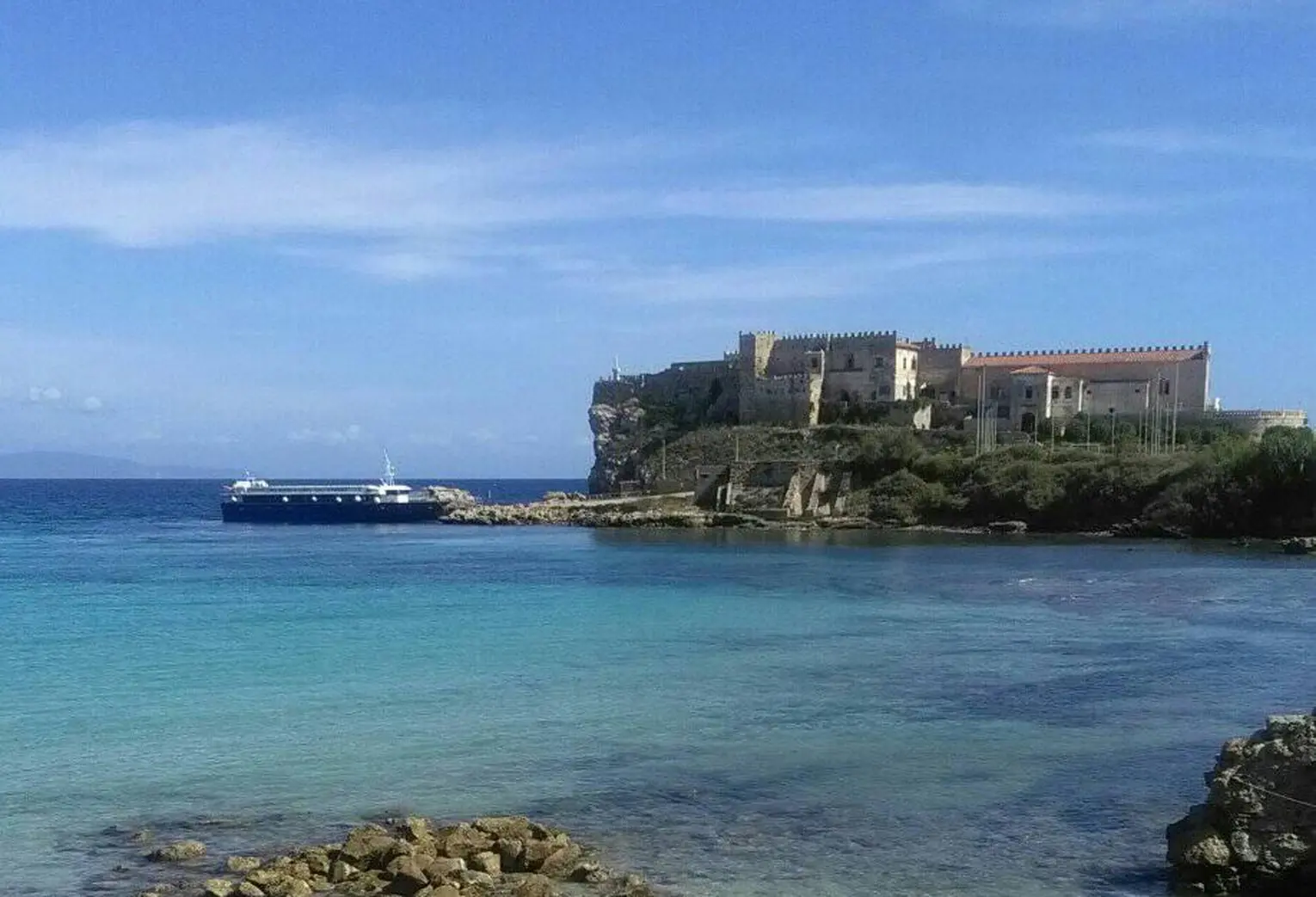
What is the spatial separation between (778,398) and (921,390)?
1026 centimetres

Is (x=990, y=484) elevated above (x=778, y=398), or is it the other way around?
(x=778, y=398)

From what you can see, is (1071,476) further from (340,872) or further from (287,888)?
(287,888)

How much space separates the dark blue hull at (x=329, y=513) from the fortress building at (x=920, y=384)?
844 inches

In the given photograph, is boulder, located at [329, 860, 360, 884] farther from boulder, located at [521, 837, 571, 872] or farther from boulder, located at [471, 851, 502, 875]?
boulder, located at [521, 837, 571, 872]

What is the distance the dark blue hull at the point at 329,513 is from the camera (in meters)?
88.4

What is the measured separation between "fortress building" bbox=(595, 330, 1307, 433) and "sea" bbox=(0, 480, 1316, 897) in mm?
43755

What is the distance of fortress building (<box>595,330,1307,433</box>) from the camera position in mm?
79750

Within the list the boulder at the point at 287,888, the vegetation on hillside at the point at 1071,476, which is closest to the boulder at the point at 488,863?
the boulder at the point at 287,888

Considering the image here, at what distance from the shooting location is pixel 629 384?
104 metres

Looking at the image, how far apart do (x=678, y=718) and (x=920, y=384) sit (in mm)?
74762

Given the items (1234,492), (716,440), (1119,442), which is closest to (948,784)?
(1234,492)

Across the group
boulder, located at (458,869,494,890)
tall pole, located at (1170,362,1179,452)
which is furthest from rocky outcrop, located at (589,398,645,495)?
boulder, located at (458,869,494,890)

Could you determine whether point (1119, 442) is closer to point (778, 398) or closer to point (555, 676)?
point (778, 398)

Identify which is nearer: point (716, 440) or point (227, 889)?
point (227, 889)
